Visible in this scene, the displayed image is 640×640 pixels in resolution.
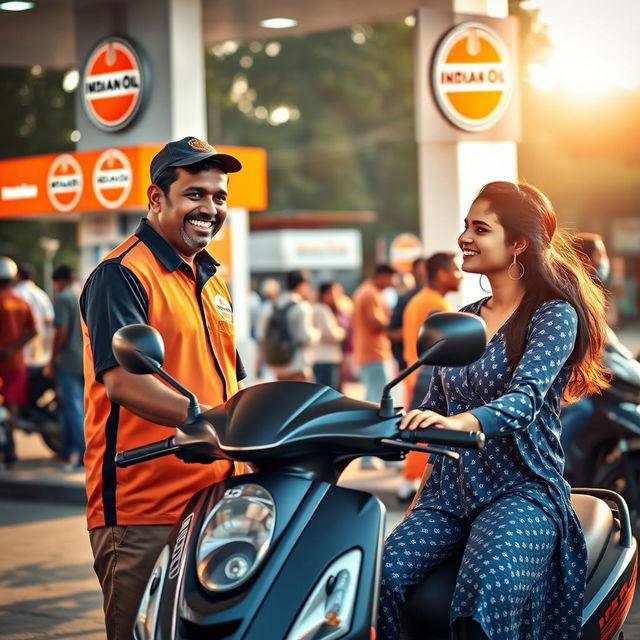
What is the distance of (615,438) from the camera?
25.1 ft

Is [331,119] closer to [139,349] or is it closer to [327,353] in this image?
[327,353]

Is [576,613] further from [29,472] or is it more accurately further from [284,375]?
[284,375]

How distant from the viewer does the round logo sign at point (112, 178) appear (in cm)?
1073

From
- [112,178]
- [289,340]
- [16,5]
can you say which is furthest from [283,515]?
[289,340]

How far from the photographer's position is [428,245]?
10734 mm

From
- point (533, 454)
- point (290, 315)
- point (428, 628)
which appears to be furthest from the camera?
point (290, 315)

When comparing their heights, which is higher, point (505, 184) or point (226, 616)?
point (505, 184)

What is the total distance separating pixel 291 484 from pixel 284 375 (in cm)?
1062

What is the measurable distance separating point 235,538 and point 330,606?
0.76 ft

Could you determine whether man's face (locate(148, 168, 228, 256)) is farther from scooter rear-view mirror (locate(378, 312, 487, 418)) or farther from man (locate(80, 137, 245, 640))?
scooter rear-view mirror (locate(378, 312, 487, 418))

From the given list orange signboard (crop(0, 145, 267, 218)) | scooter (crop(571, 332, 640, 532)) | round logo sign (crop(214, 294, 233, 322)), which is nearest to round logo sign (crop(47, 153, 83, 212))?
orange signboard (crop(0, 145, 267, 218))

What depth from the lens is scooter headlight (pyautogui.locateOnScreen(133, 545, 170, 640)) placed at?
271cm

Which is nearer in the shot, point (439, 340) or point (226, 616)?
point (226, 616)

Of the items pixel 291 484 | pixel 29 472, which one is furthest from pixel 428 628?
pixel 29 472
